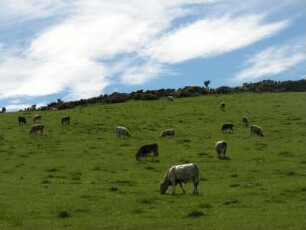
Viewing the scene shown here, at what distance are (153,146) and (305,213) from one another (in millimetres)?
20264

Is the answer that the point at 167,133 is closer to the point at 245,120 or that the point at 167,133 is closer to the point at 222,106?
the point at 245,120

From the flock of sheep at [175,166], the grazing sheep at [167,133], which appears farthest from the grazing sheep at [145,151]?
the grazing sheep at [167,133]

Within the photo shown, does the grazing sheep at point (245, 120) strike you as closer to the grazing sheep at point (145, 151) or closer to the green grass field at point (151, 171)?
the green grass field at point (151, 171)

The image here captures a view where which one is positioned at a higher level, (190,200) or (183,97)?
(183,97)

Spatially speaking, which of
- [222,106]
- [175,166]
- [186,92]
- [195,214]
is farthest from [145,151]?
[186,92]

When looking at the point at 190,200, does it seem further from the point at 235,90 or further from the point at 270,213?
the point at 235,90

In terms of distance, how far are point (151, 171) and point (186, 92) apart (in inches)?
2143

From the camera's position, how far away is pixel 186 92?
87.8 metres

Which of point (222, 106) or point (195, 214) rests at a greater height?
point (222, 106)

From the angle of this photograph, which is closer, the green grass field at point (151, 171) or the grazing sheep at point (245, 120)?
the green grass field at point (151, 171)

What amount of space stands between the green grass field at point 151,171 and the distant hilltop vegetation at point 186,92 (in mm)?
13879

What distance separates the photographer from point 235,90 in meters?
91.9

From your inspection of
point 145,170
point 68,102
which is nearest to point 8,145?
point 145,170

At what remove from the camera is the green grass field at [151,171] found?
20.8 m
